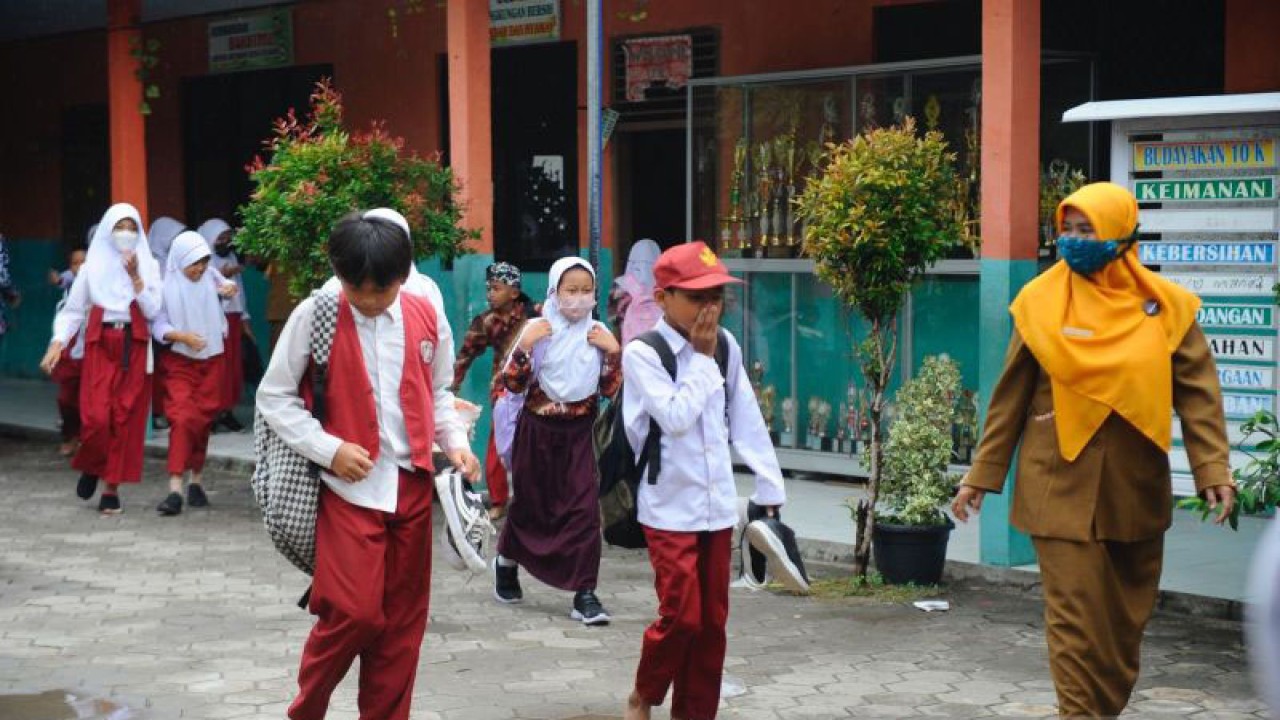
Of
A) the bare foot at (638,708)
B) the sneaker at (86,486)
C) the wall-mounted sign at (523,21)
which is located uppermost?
the wall-mounted sign at (523,21)

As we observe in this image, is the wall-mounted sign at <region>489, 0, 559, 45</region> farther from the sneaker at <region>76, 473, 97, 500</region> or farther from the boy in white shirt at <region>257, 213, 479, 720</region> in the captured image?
the boy in white shirt at <region>257, 213, 479, 720</region>

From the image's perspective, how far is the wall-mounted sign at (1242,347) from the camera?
29.6ft

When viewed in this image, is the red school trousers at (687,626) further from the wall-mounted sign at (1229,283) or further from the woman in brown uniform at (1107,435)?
the wall-mounted sign at (1229,283)

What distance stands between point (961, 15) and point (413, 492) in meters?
7.89

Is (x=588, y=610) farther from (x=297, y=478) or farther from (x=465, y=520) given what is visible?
(x=297, y=478)

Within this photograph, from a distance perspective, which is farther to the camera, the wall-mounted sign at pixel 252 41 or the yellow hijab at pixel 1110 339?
the wall-mounted sign at pixel 252 41

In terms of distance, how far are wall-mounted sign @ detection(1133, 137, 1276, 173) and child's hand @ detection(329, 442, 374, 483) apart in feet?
16.4

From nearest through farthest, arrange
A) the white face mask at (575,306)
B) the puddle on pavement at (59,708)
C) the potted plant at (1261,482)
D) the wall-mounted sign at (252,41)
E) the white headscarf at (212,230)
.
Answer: the puddle on pavement at (59,708) → the potted plant at (1261,482) → the white face mask at (575,306) → the white headscarf at (212,230) → the wall-mounted sign at (252,41)

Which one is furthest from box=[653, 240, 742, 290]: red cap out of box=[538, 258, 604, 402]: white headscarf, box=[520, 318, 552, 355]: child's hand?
box=[538, 258, 604, 402]: white headscarf

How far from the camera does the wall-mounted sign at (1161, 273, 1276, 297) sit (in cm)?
903

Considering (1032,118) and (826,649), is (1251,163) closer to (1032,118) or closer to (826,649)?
(1032,118)

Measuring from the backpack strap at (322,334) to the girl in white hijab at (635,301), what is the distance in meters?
7.25

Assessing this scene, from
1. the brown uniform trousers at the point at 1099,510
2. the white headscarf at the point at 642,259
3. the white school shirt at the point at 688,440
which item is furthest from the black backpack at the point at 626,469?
the white headscarf at the point at 642,259

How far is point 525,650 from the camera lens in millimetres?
8312
